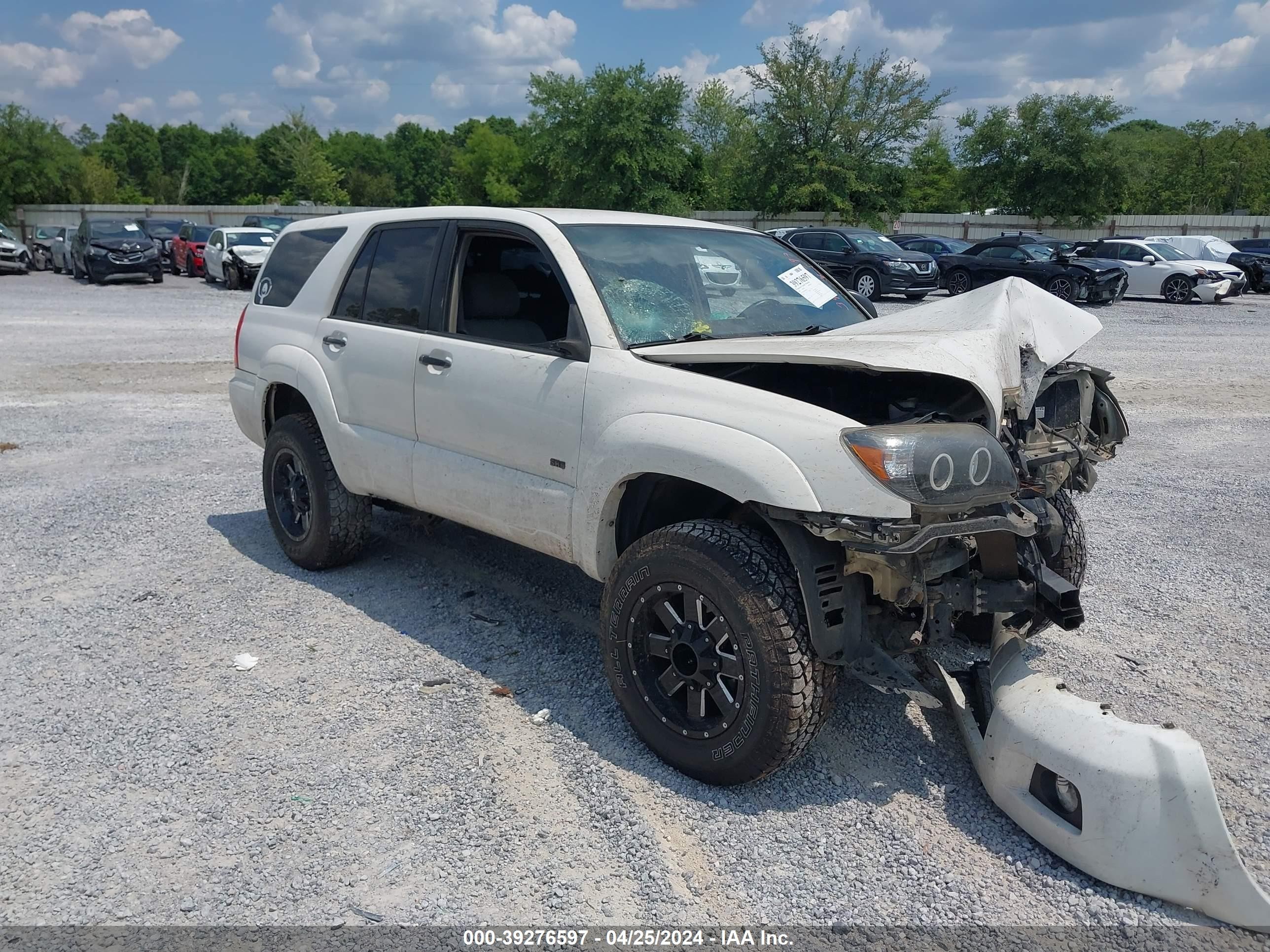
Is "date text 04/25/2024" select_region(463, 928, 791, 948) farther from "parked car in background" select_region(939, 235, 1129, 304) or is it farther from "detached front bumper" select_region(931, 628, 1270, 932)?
"parked car in background" select_region(939, 235, 1129, 304)

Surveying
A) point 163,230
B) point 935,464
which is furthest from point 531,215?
point 163,230

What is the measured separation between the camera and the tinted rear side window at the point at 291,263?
559 cm

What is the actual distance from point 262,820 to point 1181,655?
3962mm

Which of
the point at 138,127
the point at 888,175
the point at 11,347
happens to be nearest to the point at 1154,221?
the point at 888,175

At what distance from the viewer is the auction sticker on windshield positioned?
4.79m

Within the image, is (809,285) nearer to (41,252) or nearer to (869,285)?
(869,285)

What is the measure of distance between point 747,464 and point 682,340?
100 cm

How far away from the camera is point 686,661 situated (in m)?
3.53

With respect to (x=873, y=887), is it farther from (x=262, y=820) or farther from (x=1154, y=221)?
(x=1154, y=221)

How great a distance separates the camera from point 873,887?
2980mm

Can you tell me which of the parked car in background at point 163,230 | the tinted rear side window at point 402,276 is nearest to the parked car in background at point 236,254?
the parked car in background at point 163,230

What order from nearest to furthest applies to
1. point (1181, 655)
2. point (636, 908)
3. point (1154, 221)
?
point (636, 908) < point (1181, 655) < point (1154, 221)

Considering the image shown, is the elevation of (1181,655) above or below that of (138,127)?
below

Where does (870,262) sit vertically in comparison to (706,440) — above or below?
above
